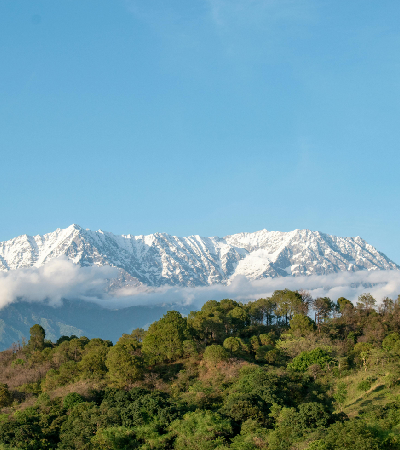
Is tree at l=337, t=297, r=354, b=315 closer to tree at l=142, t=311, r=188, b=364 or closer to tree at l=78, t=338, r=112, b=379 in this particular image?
tree at l=142, t=311, r=188, b=364

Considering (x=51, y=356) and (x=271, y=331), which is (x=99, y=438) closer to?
(x=51, y=356)

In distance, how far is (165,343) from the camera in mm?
84812

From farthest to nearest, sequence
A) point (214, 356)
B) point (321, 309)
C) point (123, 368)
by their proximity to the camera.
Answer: point (321, 309) → point (214, 356) → point (123, 368)

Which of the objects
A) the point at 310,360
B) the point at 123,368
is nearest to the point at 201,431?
the point at 123,368

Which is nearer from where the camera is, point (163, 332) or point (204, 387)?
point (204, 387)

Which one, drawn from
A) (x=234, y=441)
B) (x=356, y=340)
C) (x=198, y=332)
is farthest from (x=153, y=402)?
(x=356, y=340)

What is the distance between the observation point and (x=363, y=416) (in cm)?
4981

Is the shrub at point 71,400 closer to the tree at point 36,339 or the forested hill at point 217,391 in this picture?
the forested hill at point 217,391

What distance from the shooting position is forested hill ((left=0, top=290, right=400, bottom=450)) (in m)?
46.5

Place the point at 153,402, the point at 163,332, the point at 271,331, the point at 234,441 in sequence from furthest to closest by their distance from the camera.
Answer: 1. the point at 271,331
2. the point at 163,332
3. the point at 153,402
4. the point at 234,441

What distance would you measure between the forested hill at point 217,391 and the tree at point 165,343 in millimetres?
235

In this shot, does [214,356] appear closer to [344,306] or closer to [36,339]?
[344,306]

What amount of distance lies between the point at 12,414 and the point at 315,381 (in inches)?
1767

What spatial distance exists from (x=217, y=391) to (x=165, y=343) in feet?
76.0
